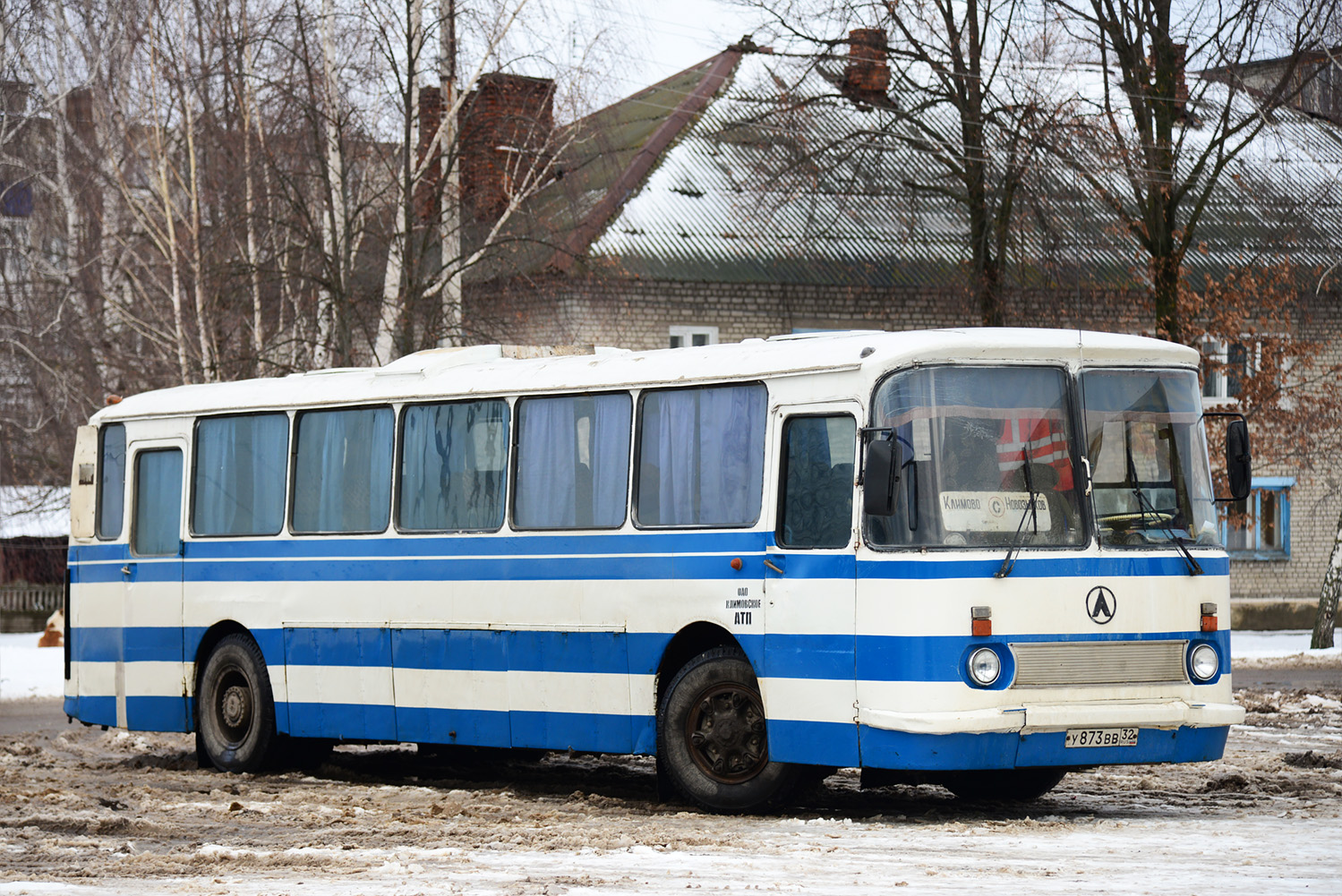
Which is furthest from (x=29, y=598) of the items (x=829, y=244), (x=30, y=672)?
(x=829, y=244)

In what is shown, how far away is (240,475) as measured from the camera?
15.4m

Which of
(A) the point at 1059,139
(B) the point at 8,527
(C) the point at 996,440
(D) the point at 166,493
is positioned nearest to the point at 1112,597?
(C) the point at 996,440

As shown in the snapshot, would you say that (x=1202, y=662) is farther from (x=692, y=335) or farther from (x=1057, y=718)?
(x=692, y=335)

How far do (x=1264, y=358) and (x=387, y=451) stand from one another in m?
20.7

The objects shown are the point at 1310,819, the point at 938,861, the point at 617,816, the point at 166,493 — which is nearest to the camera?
the point at 938,861

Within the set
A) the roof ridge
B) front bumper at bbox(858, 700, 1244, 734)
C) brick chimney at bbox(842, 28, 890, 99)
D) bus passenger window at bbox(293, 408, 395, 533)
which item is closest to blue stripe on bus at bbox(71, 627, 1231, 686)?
front bumper at bbox(858, 700, 1244, 734)

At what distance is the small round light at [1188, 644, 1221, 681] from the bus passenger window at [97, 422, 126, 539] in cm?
867

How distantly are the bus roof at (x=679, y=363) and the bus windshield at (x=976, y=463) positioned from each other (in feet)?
0.50

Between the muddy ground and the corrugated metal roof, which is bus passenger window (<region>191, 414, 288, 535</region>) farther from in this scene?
the corrugated metal roof

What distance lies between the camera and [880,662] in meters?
10.9

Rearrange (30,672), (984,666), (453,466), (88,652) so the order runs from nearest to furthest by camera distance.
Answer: (984,666)
(453,466)
(88,652)
(30,672)

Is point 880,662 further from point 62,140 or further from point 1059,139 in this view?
point 62,140

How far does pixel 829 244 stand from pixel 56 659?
14988 mm

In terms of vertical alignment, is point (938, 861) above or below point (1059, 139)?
below
